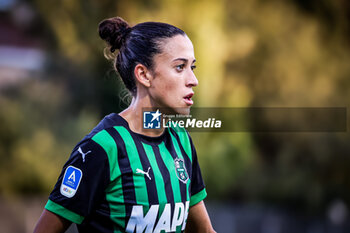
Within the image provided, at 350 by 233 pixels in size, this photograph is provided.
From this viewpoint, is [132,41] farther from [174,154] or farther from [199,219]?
[199,219]

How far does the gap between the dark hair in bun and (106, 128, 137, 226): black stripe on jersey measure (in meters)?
0.29

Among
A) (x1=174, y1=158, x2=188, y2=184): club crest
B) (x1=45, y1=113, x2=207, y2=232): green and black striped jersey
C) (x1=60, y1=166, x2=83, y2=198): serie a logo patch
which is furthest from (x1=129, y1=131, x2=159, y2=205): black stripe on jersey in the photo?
(x1=60, y1=166, x2=83, y2=198): serie a logo patch

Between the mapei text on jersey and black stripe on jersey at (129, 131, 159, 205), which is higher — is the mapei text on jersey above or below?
below

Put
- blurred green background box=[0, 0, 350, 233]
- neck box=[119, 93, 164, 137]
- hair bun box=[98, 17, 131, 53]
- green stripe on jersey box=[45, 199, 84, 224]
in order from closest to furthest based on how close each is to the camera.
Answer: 1. green stripe on jersey box=[45, 199, 84, 224]
2. neck box=[119, 93, 164, 137]
3. hair bun box=[98, 17, 131, 53]
4. blurred green background box=[0, 0, 350, 233]

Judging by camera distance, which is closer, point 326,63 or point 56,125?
point 56,125

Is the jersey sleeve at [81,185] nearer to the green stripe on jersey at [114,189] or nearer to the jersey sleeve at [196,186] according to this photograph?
the green stripe on jersey at [114,189]

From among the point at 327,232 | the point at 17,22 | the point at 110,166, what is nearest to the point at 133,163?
the point at 110,166

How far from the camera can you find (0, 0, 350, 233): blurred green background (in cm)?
532

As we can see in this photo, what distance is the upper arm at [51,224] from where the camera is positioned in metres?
1.46

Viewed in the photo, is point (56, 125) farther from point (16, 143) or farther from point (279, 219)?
point (279, 219)

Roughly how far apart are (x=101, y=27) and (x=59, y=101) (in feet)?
12.2

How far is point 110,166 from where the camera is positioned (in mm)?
1507

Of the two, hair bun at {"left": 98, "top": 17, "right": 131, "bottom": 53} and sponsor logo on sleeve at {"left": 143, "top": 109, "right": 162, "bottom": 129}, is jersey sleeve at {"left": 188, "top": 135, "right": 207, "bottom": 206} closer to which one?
sponsor logo on sleeve at {"left": 143, "top": 109, "right": 162, "bottom": 129}

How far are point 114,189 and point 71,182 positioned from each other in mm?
148
